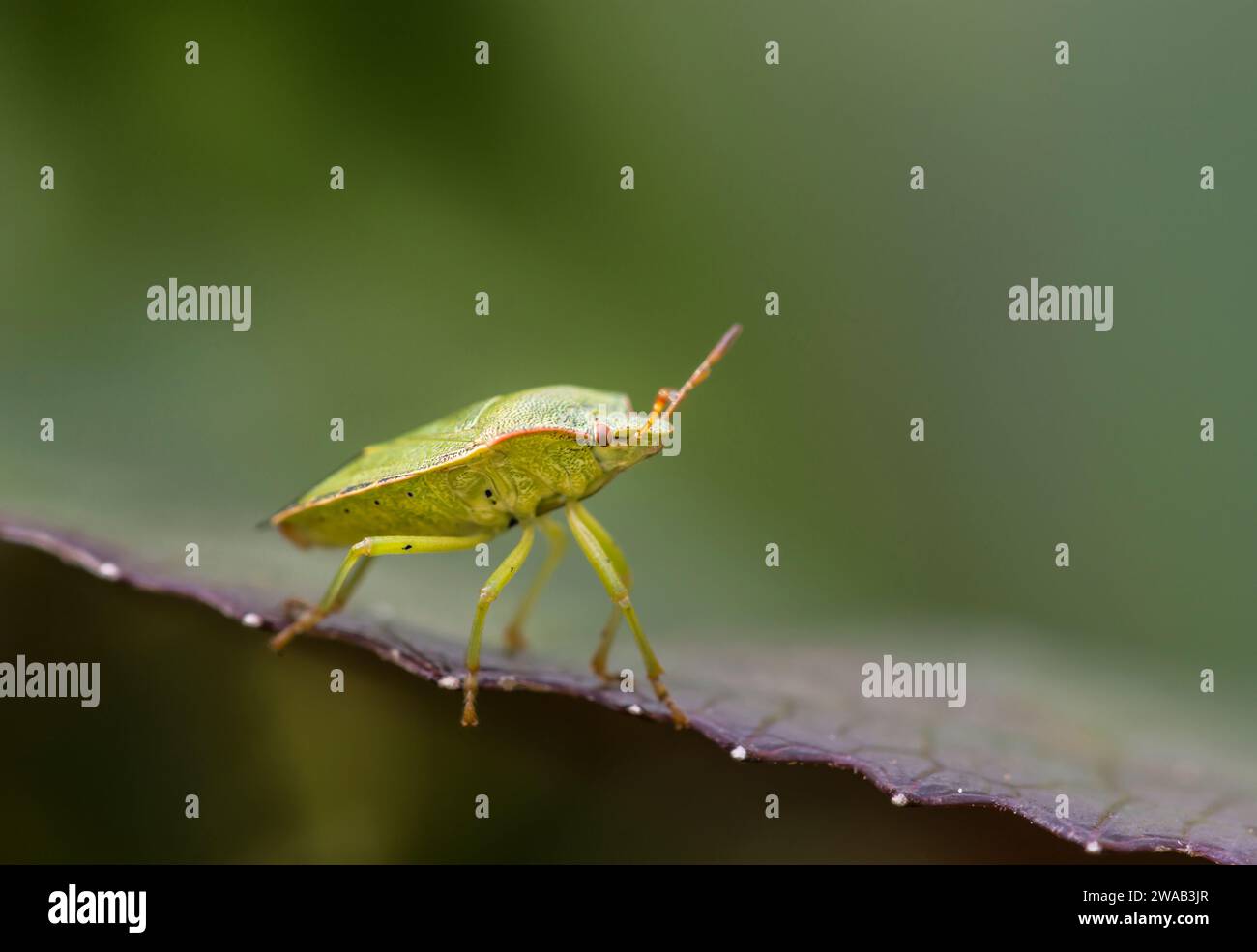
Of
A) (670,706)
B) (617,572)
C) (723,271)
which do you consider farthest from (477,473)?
(723,271)

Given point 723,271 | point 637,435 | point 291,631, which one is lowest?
point 291,631

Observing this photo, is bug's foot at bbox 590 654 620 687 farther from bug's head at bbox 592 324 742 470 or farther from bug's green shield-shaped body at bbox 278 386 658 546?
bug's head at bbox 592 324 742 470

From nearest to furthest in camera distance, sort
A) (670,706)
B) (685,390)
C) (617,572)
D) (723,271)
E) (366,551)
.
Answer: (670,706), (366,551), (685,390), (617,572), (723,271)

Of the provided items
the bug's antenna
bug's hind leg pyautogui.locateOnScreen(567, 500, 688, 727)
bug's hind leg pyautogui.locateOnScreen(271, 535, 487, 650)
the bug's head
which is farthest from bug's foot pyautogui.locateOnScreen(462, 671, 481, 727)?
the bug's antenna

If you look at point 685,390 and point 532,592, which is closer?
point 685,390

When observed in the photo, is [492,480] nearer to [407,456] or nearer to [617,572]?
[407,456]

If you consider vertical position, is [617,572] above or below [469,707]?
above

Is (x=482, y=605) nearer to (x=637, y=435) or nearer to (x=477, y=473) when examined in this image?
(x=477, y=473)

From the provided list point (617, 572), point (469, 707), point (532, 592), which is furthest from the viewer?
point (532, 592)
